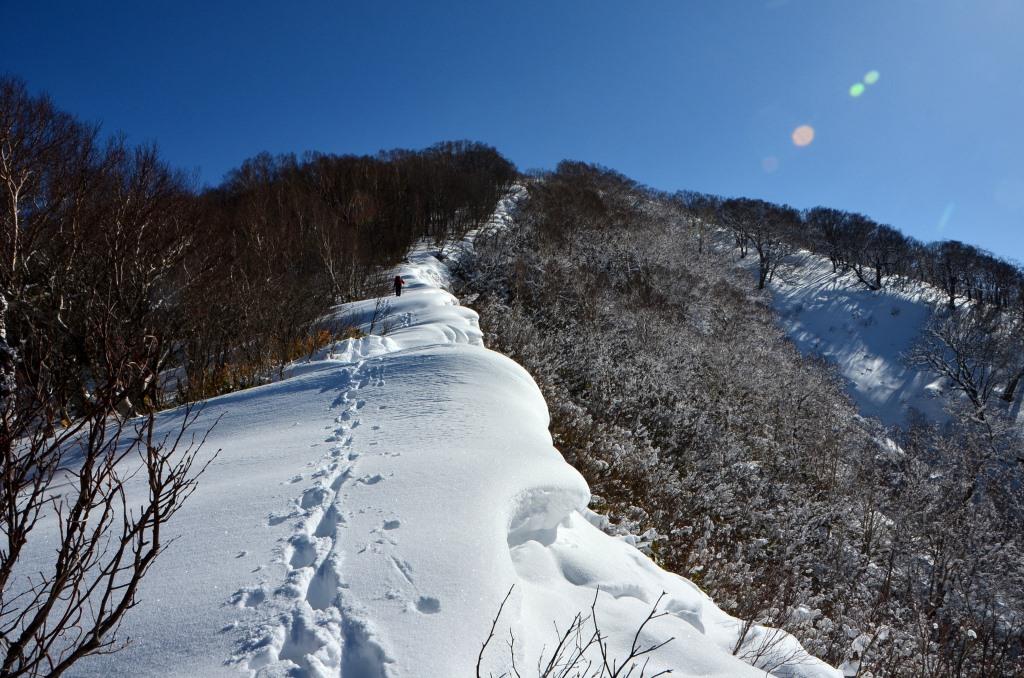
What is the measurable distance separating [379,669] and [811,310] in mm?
38485

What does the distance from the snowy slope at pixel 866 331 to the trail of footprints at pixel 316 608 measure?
26579 millimetres

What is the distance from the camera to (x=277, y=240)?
43.5 ft

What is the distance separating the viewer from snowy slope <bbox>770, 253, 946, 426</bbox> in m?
23.1

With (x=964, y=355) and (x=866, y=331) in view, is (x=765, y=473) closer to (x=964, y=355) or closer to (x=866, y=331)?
(x=964, y=355)

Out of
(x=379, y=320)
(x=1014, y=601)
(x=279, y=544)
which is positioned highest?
(x=379, y=320)

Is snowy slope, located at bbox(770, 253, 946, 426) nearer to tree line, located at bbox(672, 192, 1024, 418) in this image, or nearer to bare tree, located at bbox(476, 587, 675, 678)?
tree line, located at bbox(672, 192, 1024, 418)

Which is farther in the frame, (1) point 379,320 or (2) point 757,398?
(2) point 757,398

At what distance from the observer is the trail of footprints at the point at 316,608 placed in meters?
2.16

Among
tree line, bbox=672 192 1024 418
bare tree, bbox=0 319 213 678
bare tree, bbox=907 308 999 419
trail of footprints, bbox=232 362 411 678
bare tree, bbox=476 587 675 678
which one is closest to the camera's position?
bare tree, bbox=0 319 213 678

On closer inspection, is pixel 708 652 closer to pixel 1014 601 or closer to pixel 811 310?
pixel 1014 601

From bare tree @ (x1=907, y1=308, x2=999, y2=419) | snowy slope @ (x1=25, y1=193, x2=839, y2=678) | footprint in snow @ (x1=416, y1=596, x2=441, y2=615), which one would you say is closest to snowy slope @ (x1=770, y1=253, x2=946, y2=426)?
bare tree @ (x1=907, y1=308, x2=999, y2=419)

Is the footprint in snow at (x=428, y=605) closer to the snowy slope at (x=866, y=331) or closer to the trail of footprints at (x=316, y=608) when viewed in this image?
the trail of footprints at (x=316, y=608)

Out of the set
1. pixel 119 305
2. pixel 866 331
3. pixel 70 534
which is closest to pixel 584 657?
pixel 70 534

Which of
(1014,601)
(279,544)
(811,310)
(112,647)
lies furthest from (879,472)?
(811,310)
